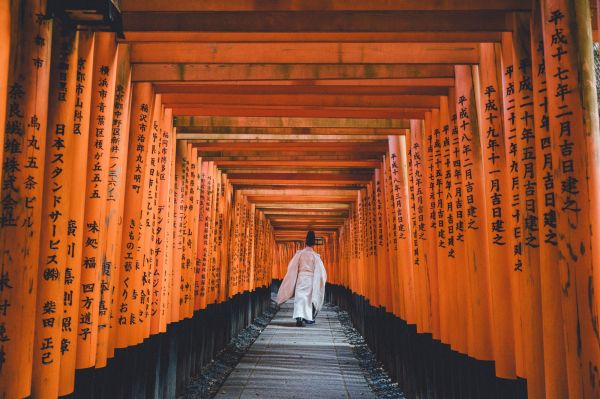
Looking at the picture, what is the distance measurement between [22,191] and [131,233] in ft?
7.02

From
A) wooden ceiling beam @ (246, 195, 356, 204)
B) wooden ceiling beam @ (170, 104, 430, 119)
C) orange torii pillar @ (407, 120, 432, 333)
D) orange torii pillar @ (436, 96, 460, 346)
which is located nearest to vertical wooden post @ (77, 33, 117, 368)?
wooden ceiling beam @ (170, 104, 430, 119)

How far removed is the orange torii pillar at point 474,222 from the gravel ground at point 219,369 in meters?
4.00

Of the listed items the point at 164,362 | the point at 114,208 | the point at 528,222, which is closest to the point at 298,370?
the point at 164,362

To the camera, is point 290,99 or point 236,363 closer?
point 290,99

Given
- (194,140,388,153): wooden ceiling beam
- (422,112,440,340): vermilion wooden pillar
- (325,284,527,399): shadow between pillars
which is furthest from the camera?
(194,140,388,153): wooden ceiling beam

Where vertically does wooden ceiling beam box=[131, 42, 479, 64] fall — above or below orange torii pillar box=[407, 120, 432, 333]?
above

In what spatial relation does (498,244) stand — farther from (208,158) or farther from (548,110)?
(208,158)

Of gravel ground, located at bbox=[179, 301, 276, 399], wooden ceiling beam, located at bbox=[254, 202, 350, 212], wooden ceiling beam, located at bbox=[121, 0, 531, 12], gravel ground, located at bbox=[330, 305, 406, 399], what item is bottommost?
gravel ground, located at bbox=[330, 305, 406, 399]

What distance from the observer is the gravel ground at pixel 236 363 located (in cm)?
712

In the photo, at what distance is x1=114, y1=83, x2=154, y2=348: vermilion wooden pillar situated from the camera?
4.77 metres

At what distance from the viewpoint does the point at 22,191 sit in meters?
2.70

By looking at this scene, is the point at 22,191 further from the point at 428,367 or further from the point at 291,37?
the point at 428,367

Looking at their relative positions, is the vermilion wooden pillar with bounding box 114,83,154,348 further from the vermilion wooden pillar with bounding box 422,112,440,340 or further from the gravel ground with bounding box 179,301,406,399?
the vermilion wooden pillar with bounding box 422,112,440,340

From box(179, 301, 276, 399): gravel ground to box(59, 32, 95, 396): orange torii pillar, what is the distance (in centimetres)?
384
